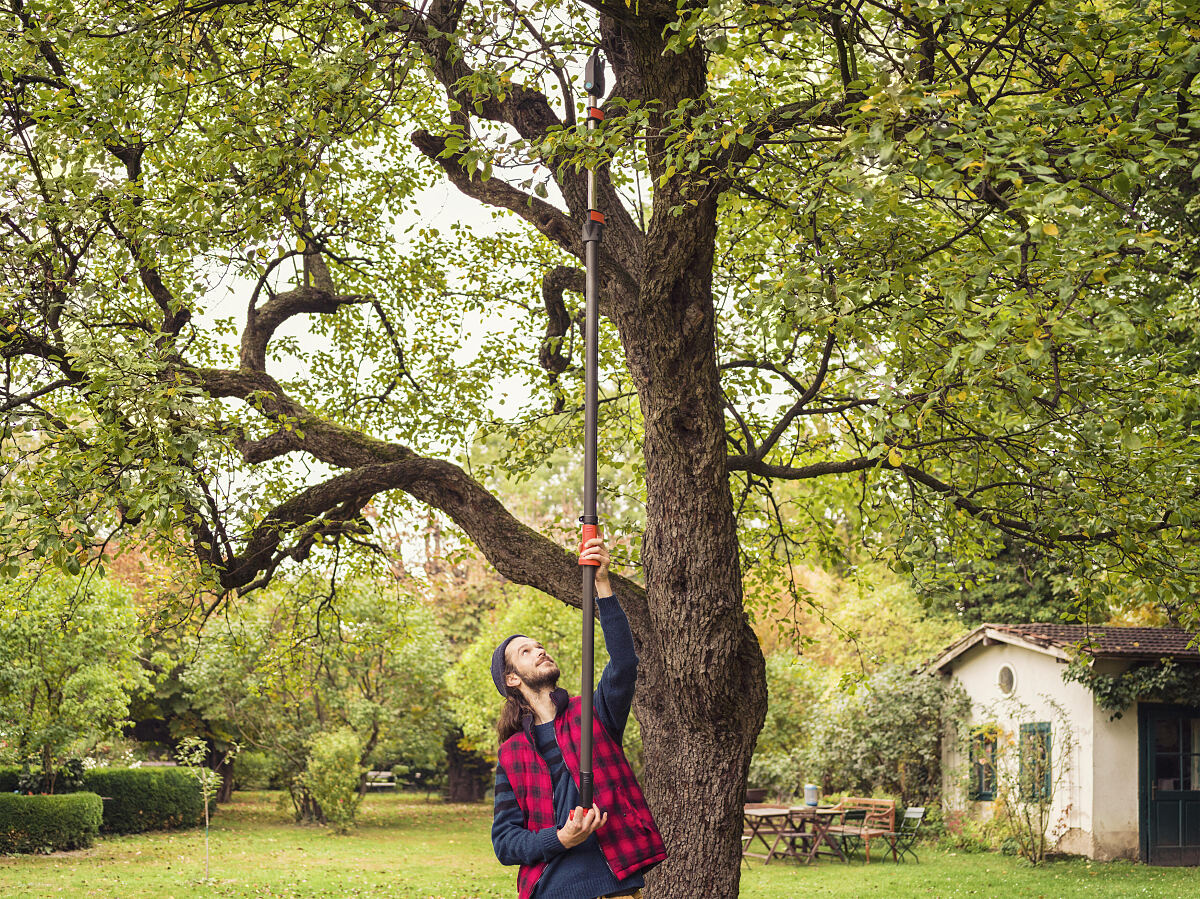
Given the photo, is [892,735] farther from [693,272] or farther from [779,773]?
[693,272]

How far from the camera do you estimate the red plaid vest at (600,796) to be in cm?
375

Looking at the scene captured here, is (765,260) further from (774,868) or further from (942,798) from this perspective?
(942,798)

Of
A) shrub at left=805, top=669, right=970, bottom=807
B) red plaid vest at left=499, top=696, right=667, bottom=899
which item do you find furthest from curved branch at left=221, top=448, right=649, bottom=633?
shrub at left=805, top=669, right=970, bottom=807

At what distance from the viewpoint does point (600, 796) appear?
377cm

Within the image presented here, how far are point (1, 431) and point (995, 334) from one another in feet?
17.9

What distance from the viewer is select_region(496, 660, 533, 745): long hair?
13.2ft

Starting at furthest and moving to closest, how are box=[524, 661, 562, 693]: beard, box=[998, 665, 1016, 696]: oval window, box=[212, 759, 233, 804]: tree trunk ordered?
1. box=[212, 759, 233, 804]: tree trunk
2. box=[998, 665, 1016, 696]: oval window
3. box=[524, 661, 562, 693]: beard

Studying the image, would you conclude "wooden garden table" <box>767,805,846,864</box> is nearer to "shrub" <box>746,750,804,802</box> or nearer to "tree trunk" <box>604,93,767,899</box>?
"shrub" <box>746,750,804,802</box>

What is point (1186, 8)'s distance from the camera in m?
4.72

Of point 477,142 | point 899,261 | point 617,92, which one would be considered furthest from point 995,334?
point 617,92

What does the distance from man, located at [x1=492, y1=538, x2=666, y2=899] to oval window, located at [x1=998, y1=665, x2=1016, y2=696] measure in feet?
54.8

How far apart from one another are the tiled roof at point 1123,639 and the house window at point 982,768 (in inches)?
78.0

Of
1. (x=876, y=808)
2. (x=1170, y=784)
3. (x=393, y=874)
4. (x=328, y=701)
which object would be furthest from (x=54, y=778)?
(x=1170, y=784)

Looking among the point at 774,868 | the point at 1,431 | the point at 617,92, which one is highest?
the point at 617,92
